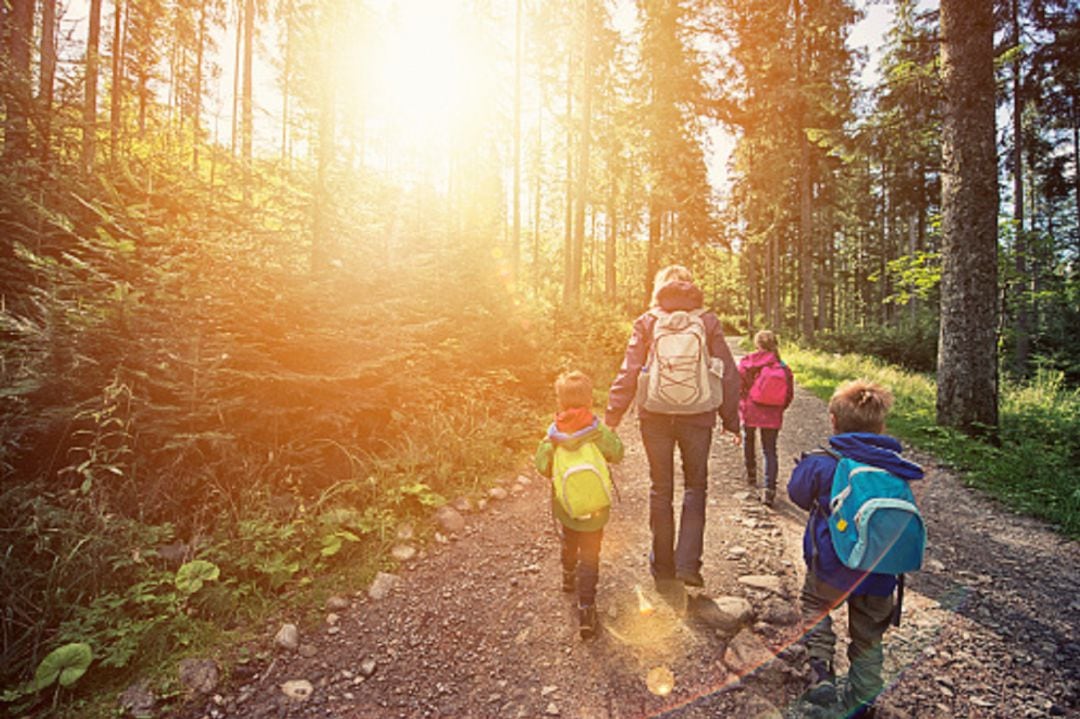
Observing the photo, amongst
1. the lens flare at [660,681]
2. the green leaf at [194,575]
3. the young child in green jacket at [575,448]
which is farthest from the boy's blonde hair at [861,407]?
the green leaf at [194,575]

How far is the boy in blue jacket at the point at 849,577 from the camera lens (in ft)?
8.14

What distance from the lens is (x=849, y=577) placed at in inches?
100

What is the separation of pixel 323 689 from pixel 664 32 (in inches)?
885

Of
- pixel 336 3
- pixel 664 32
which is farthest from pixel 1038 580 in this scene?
pixel 664 32

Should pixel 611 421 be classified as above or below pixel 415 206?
below

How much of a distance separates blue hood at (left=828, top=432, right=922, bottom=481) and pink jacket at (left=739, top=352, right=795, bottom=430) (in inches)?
124

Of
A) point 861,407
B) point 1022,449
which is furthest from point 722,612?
point 1022,449

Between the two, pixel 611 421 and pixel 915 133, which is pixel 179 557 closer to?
pixel 611 421

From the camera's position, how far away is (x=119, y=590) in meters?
3.30

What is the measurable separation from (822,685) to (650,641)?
104 cm

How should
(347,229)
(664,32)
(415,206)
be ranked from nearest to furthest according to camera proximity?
1. (347,229)
2. (415,206)
3. (664,32)

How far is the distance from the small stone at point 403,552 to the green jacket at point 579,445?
1698mm

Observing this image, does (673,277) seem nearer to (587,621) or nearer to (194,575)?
(587,621)

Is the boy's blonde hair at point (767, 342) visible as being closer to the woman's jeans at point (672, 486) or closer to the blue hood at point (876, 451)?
the woman's jeans at point (672, 486)
